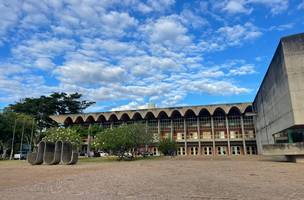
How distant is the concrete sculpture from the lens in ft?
99.4

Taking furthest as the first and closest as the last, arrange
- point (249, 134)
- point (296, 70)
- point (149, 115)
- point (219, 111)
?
point (149, 115) → point (219, 111) → point (249, 134) → point (296, 70)

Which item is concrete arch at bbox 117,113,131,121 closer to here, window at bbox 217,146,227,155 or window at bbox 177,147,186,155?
window at bbox 177,147,186,155

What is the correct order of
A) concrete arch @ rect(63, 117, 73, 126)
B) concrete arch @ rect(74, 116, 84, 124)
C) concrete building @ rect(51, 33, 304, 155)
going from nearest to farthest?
concrete building @ rect(51, 33, 304, 155) < concrete arch @ rect(74, 116, 84, 124) < concrete arch @ rect(63, 117, 73, 126)

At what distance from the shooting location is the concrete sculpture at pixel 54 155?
3028 cm

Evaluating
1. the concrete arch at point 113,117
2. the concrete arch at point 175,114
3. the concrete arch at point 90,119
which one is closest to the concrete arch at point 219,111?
the concrete arch at point 175,114

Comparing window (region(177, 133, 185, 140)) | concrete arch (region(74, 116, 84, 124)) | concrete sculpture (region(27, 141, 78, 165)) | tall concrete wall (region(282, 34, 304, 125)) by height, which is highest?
concrete arch (region(74, 116, 84, 124))

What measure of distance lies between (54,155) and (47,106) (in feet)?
159

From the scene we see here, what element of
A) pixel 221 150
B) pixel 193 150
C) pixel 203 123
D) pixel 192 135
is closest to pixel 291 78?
pixel 221 150

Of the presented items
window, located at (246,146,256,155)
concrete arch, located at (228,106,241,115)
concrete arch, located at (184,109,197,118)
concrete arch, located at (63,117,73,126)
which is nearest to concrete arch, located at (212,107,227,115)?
concrete arch, located at (228,106,241,115)

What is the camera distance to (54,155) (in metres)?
31.1

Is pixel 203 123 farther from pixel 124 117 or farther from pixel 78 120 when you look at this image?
pixel 78 120

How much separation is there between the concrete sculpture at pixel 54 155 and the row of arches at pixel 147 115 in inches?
1462

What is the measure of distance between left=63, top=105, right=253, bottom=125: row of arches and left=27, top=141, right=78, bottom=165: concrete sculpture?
122 feet

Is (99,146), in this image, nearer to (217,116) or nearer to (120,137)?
(120,137)
